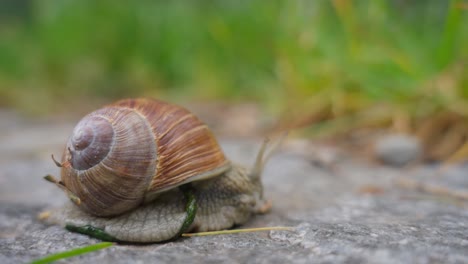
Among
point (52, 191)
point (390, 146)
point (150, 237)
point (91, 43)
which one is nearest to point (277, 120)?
point (390, 146)

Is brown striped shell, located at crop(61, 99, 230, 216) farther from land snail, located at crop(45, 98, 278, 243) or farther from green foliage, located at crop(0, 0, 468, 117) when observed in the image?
green foliage, located at crop(0, 0, 468, 117)

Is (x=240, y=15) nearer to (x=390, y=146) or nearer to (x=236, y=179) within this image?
(x=390, y=146)

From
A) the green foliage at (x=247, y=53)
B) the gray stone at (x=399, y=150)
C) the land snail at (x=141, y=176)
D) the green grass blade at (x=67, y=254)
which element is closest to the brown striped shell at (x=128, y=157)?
the land snail at (x=141, y=176)

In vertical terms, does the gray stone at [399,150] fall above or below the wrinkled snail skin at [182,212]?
above

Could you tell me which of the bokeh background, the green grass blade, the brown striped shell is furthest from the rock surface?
the bokeh background

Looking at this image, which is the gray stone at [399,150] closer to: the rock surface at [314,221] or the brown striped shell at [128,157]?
the rock surface at [314,221]

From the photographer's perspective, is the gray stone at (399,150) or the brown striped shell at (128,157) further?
the gray stone at (399,150)

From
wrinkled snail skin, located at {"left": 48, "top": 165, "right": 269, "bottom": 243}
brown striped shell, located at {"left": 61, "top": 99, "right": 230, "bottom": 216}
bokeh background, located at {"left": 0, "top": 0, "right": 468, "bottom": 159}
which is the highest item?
bokeh background, located at {"left": 0, "top": 0, "right": 468, "bottom": 159}
